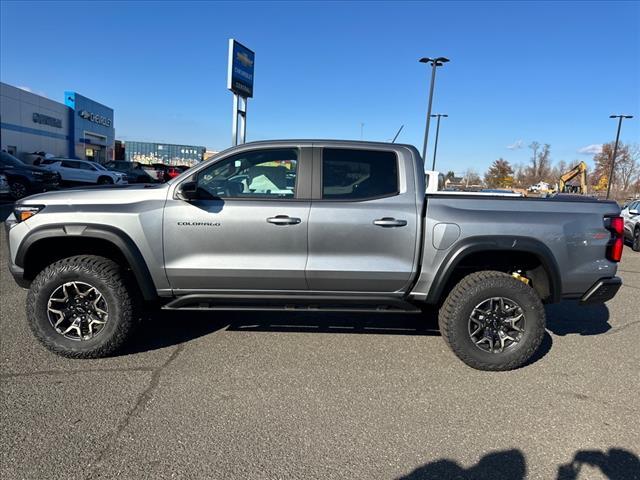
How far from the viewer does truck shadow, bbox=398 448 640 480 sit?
2.57 m

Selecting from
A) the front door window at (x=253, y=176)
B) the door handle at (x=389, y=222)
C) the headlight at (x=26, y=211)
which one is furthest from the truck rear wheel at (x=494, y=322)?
the headlight at (x=26, y=211)

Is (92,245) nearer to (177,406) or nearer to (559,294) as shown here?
(177,406)

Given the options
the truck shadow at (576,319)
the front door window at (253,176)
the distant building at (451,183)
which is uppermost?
the distant building at (451,183)

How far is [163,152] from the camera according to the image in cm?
8688

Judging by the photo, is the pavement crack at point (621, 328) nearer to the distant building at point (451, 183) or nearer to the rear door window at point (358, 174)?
the rear door window at point (358, 174)

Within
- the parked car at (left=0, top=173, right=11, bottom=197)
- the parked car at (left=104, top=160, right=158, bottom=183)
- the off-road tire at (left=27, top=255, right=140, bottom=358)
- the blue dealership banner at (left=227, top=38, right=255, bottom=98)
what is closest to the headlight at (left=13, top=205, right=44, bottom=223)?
the off-road tire at (left=27, top=255, right=140, bottom=358)

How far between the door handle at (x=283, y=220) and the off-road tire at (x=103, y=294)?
139 centimetres

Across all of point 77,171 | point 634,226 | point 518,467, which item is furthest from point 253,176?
point 77,171

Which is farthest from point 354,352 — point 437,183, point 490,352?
point 437,183

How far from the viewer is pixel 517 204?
393cm

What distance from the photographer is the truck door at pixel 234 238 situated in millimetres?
3801

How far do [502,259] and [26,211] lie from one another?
4207 mm

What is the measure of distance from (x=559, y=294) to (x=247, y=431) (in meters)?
2.89

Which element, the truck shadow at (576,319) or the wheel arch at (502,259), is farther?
the truck shadow at (576,319)
